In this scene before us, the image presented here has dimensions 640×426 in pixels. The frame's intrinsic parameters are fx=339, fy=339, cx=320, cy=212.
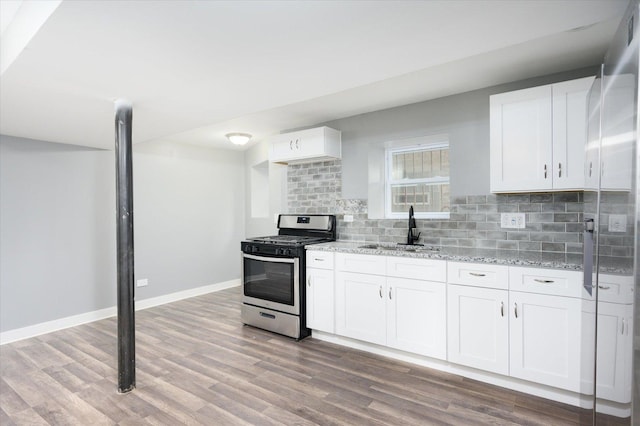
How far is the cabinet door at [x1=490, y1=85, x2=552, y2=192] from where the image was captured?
2490 mm

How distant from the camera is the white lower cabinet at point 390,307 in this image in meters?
2.71

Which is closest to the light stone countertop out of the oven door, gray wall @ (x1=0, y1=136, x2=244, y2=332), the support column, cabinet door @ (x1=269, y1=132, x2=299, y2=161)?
the oven door

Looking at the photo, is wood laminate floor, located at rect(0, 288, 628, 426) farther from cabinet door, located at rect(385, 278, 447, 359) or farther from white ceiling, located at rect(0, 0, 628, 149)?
white ceiling, located at rect(0, 0, 628, 149)

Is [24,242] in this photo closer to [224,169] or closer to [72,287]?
[72,287]

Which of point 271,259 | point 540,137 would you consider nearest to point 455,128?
point 540,137

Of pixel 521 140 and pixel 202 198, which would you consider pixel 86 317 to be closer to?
pixel 202 198

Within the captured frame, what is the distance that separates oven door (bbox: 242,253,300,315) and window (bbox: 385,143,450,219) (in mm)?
1293

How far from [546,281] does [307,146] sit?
257 cm

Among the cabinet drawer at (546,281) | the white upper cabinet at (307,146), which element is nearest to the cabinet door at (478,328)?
the cabinet drawer at (546,281)

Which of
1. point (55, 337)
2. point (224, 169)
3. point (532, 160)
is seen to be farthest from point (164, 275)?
point (532, 160)

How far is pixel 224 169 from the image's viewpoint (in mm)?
5715

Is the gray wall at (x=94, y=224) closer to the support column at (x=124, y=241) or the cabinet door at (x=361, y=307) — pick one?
the support column at (x=124, y=241)

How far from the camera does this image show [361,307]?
311cm

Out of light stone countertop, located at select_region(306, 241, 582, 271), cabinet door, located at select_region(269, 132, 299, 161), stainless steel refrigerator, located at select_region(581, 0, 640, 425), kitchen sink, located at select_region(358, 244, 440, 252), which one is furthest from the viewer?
cabinet door, located at select_region(269, 132, 299, 161)
